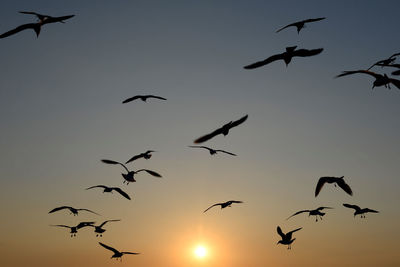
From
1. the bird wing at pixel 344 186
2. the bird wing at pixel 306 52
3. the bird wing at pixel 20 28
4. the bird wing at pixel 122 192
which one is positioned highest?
the bird wing at pixel 20 28

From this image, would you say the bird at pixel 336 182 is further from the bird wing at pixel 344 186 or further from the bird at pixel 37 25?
the bird at pixel 37 25

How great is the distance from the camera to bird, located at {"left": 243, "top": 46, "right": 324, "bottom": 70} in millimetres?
18208

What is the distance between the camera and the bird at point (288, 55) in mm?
18208

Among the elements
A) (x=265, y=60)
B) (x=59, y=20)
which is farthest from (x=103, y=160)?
(x=265, y=60)

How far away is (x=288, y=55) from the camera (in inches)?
765

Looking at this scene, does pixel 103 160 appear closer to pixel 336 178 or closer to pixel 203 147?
pixel 203 147

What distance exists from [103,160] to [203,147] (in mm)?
6312

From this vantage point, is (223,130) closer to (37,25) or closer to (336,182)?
(336,182)

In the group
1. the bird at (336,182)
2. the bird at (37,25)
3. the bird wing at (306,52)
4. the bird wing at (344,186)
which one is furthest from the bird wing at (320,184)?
the bird at (37,25)

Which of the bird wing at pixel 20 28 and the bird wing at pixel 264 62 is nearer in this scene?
the bird wing at pixel 264 62

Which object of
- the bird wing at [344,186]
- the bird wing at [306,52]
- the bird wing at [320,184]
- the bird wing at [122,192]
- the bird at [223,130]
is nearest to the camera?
the bird at [223,130]

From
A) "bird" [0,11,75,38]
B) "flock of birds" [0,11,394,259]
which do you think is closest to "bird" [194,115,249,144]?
"flock of birds" [0,11,394,259]

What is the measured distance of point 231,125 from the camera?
59.1 ft

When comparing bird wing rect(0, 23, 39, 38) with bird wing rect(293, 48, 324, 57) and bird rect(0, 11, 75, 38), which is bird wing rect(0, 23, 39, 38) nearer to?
bird rect(0, 11, 75, 38)
